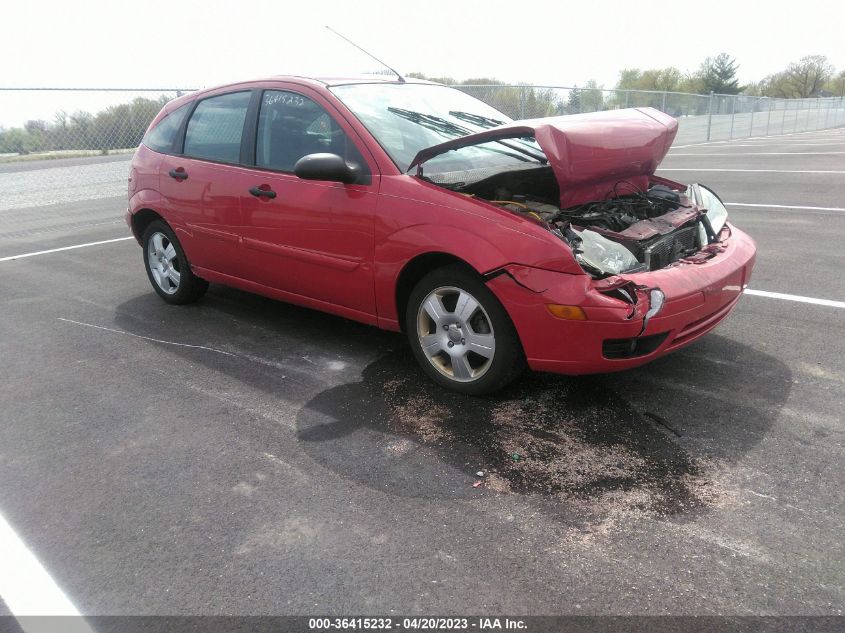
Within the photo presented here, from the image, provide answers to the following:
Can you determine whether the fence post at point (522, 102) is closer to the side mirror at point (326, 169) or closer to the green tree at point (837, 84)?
the side mirror at point (326, 169)

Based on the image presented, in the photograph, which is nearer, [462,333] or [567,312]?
[567,312]

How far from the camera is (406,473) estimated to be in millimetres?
3111

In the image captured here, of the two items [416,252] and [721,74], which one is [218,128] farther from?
[721,74]

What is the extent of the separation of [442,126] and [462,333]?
5.01 ft

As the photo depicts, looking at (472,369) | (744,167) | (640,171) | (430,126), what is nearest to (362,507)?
(472,369)

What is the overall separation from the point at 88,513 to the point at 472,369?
194 cm

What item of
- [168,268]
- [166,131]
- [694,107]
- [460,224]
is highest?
[166,131]

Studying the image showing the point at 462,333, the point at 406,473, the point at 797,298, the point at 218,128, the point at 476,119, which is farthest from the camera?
the point at 797,298

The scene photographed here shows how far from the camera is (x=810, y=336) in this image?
450cm

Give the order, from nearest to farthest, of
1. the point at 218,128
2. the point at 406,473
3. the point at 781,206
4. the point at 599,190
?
the point at 406,473, the point at 599,190, the point at 218,128, the point at 781,206

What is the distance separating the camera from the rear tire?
553 cm

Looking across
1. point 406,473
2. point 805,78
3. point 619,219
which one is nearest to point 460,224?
point 619,219

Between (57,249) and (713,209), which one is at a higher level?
(713,209)

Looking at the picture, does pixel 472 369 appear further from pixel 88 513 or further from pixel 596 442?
pixel 88 513
